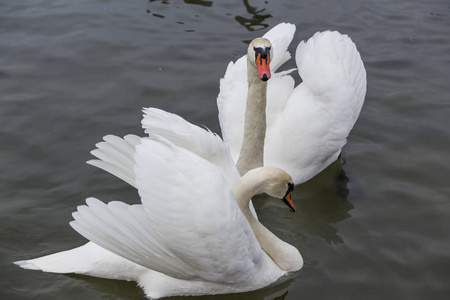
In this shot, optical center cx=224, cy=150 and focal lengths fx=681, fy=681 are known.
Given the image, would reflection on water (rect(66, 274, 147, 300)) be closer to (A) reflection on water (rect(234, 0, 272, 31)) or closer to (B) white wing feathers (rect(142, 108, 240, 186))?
(B) white wing feathers (rect(142, 108, 240, 186))

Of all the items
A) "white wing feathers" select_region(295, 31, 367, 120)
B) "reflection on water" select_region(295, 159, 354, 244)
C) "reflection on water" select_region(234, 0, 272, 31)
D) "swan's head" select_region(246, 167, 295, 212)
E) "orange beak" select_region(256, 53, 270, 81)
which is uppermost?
"orange beak" select_region(256, 53, 270, 81)

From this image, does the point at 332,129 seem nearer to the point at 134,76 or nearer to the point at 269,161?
the point at 269,161

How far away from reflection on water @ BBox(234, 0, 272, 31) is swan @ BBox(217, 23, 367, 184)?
108 inches

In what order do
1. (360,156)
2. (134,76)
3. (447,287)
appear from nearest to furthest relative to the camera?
(447,287), (360,156), (134,76)

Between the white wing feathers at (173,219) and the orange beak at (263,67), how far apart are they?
1.19 meters

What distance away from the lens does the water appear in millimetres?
5160

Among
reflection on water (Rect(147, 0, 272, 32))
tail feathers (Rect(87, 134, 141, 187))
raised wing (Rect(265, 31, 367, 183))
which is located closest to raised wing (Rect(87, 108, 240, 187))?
tail feathers (Rect(87, 134, 141, 187))

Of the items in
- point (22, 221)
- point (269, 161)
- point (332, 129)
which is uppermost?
point (332, 129)

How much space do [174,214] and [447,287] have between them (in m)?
2.18

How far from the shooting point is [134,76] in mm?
8055

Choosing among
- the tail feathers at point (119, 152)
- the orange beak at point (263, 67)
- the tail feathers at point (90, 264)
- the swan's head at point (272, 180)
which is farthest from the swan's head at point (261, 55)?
the tail feathers at point (90, 264)

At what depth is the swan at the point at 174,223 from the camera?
416 centimetres

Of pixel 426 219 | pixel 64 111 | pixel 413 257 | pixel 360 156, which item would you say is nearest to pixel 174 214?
pixel 413 257

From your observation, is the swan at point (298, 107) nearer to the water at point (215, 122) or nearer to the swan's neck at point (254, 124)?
the swan's neck at point (254, 124)
